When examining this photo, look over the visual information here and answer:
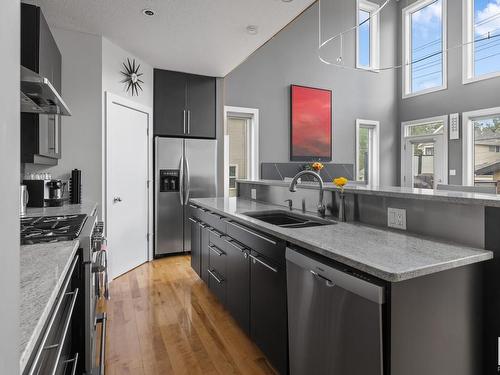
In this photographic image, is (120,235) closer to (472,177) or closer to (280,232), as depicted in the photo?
(280,232)

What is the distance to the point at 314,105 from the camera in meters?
5.98

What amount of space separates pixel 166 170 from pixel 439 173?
18.7 ft

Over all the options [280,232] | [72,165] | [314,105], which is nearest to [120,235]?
[72,165]

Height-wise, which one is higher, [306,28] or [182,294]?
[306,28]

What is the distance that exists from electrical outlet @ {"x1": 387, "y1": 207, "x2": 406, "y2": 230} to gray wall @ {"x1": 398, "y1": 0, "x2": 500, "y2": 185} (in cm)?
541

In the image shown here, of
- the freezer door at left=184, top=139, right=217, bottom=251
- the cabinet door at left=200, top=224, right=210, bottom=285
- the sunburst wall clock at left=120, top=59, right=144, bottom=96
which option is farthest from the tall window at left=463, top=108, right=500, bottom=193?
the sunburst wall clock at left=120, top=59, right=144, bottom=96

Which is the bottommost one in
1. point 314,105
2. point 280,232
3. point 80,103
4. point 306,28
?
point 280,232

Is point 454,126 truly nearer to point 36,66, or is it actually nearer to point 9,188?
point 36,66

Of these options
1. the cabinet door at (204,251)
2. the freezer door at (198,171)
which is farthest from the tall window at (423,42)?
→ the cabinet door at (204,251)

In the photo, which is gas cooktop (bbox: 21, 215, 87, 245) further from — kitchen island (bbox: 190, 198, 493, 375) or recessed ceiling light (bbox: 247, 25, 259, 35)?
recessed ceiling light (bbox: 247, 25, 259, 35)

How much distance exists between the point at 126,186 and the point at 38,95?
1999 millimetres

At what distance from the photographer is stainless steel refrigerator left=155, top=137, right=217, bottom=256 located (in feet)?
13.7

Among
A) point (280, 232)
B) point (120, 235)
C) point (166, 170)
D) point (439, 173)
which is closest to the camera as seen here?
point (280, 232)

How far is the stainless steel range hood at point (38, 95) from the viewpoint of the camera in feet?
4.57
